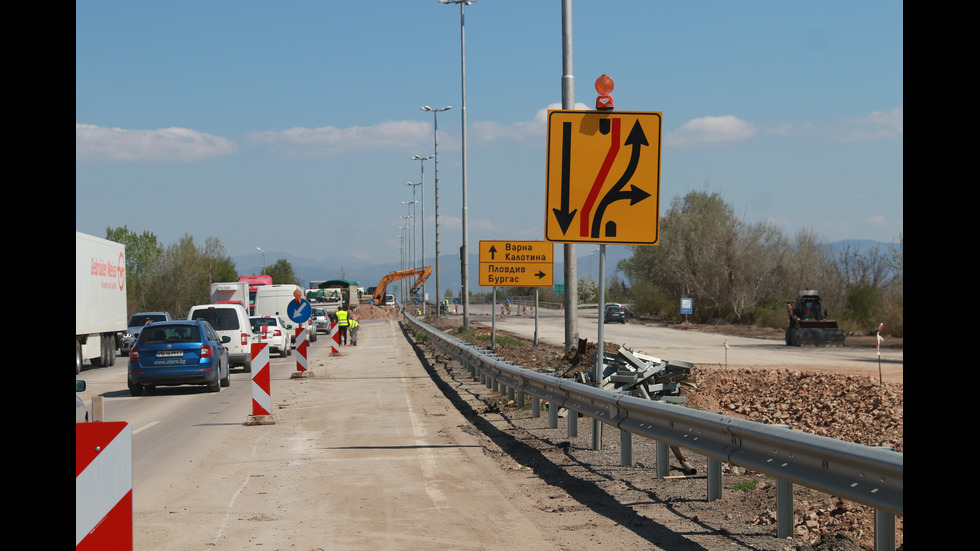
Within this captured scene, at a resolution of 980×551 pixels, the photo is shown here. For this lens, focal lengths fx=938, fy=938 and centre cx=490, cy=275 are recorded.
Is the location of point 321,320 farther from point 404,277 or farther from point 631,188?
point 631,188

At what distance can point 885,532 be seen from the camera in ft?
16.8

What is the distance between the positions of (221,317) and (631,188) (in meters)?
19.1

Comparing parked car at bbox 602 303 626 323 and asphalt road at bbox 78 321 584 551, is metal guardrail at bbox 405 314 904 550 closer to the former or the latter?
asphalt road at bbox 78 321 584 551

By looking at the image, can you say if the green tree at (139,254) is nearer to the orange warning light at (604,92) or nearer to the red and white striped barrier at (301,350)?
the red and white striped barrier at (301,350)

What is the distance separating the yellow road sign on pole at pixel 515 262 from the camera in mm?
28141

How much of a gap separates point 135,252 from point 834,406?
3387 inches

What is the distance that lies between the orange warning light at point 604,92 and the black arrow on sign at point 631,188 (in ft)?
1.21

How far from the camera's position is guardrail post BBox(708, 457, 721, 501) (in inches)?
297

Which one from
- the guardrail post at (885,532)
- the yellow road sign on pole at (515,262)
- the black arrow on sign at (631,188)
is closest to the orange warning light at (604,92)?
the black arrow on sign at (631,188)

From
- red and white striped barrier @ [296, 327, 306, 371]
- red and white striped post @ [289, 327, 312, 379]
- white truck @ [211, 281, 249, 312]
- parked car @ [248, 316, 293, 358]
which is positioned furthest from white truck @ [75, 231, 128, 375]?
white truck @ [211, 281, 249, 312]

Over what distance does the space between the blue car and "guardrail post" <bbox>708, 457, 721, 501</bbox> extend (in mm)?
14437

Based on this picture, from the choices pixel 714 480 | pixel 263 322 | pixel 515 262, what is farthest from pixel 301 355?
pixel 714 480

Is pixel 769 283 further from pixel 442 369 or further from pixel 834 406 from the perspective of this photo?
pixel 834 406
